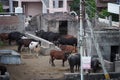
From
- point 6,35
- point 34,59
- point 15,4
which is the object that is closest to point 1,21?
point 6,35

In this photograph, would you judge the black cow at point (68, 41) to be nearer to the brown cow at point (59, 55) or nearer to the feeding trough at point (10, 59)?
the brown cow at point (59, 55)

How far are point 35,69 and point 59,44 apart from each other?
7.74 meters

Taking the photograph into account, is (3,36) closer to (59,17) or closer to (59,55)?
(59,17)

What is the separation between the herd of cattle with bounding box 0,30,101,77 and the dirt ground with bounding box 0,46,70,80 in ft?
2.16

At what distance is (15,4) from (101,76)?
3901cm

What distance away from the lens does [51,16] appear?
1743 inches

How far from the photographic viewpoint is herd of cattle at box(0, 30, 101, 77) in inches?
1085

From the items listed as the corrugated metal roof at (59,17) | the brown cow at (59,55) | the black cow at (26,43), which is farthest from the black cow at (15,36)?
the brown cow at (59,55)

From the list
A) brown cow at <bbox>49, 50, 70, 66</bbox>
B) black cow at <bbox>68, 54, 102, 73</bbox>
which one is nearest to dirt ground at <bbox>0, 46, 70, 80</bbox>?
brown cow at <bbox>49, 50, 70, 66</bbox>

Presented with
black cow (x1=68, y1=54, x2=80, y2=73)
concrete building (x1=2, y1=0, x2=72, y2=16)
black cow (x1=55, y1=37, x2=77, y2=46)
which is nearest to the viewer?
black cow (x1=68, y1=54, x2=80, y2=73)

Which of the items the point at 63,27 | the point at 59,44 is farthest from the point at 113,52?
the point at 63,27

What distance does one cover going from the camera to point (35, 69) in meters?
28.8

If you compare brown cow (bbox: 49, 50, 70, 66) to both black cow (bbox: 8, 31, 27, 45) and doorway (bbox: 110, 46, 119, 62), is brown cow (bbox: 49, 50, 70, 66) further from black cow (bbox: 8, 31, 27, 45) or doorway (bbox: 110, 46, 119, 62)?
black cow (bbox: 8, 31, 27, 45)

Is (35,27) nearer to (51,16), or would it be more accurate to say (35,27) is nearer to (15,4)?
(51,16)
